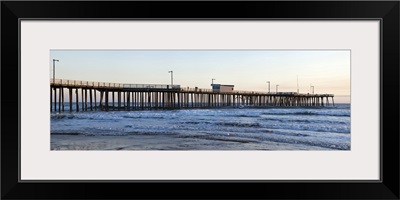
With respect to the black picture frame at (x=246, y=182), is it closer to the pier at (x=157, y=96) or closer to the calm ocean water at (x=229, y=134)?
the calm ocean water at (x=229, y=134)

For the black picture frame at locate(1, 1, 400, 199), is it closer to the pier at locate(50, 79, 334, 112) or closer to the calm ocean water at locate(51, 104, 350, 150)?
the calm ocean water at locate(51, 104, 350, 150)

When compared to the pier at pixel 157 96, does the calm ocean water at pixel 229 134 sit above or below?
below

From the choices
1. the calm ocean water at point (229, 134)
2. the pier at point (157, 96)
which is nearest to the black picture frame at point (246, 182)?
the calm ocean water at point (229, 134)

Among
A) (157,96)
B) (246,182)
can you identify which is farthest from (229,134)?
(157,96)

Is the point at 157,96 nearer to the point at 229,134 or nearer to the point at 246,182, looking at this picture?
the point at 229,134

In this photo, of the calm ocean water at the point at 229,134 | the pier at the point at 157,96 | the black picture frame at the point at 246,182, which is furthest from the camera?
the pier at the point at 157,96
